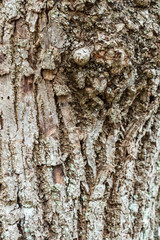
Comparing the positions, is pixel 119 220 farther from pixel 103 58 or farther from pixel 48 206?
pixel 103 58

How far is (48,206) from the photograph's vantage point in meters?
0.95

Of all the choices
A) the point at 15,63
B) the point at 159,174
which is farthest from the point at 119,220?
the point at 15,63

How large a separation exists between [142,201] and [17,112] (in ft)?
2.54

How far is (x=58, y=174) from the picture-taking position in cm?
97

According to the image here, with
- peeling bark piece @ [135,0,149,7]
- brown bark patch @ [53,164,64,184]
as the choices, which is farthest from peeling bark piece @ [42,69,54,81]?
peeling bark piece @ [135,0,149,7]

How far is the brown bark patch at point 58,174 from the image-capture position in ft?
3.16

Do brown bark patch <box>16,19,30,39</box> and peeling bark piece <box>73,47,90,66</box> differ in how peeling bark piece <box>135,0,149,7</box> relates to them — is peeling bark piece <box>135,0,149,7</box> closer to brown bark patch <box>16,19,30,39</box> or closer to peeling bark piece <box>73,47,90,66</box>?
peeling bark piece <box>73,47,90,66</box>

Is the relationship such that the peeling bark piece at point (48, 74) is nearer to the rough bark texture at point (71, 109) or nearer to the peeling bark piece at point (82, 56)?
the rough bark texture at point (71, 109)

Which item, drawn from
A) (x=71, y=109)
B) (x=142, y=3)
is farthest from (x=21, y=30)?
(x=142, y=3)

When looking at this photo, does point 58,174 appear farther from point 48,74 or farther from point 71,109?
point 48,74

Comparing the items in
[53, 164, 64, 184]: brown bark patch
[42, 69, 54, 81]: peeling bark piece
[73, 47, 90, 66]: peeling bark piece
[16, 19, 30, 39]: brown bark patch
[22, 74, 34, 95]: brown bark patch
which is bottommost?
[53, 164, 64, 184]: brown bark patch

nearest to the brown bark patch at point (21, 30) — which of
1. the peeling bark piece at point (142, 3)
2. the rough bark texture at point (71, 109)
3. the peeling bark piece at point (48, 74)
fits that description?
the rough bark texture at point (71, 109)

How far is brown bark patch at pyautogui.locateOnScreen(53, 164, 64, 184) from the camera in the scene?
3.16 ft

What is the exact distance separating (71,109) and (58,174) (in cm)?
30
